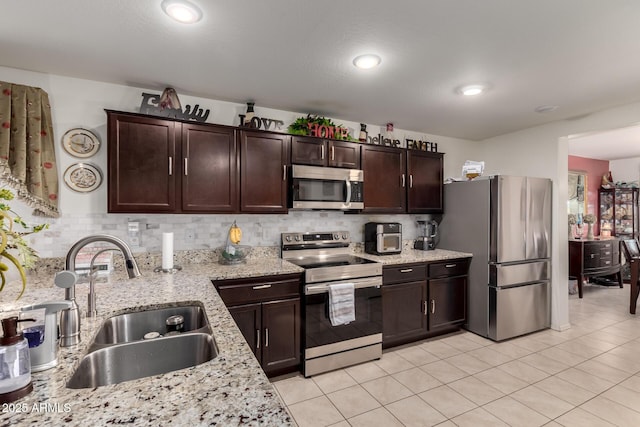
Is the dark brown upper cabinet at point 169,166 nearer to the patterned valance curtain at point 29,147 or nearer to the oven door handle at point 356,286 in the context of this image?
the patterned valance curtain at point 29,147

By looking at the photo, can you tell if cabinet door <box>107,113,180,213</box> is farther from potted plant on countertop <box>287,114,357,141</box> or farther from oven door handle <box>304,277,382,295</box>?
oven door handle <box>304,277,382,295</box>

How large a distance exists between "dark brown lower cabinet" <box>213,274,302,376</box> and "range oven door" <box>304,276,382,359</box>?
0.10 m

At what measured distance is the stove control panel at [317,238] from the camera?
3161mm

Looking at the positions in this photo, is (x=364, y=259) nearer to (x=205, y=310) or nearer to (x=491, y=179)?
(x=491, y=179)

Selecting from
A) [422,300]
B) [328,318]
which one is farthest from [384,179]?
[328,318]

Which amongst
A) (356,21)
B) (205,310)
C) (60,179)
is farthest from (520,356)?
(60,179)

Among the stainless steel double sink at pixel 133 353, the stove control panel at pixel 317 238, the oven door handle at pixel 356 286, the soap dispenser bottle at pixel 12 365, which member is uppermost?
the stove control panel at pixel 317 238

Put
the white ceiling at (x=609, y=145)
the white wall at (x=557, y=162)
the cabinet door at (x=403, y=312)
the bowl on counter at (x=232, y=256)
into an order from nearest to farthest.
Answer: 1. the bowl on counter at (x=232, y=256)
2. the cabinet door at (x=403, y=312)
3. the white wall at (x=557, y=162)
4. the white ceiling at (x=609, y=145)

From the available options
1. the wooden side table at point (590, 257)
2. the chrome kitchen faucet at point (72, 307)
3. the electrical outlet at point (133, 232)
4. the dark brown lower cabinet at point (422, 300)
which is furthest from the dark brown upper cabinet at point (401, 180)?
the wooden side table at point (590, 257)

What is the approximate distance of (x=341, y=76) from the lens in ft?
7.91

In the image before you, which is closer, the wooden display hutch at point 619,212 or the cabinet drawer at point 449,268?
the cabinet drawer at point 449,268

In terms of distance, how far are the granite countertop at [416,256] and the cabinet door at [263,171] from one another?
1.14 meters

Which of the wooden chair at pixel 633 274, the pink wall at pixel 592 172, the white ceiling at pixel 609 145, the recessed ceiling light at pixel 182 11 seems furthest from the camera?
the pink wall at pixel 592 172

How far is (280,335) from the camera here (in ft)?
8.29
